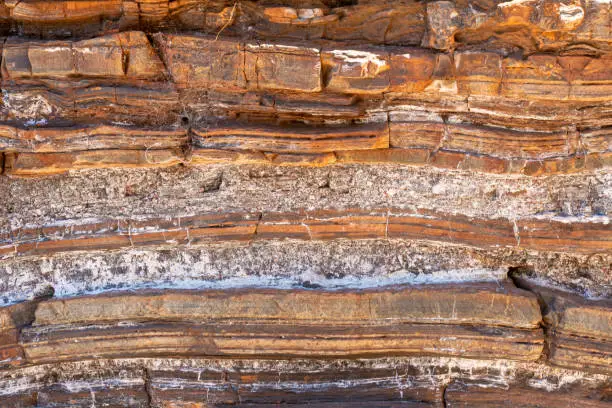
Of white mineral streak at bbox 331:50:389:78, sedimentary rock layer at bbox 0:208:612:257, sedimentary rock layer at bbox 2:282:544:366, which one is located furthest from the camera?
sedimentary rock layer at bbox 0:208:612:257

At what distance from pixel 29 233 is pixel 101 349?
0.98 m

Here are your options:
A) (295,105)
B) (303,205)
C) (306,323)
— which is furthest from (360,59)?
(306,323)

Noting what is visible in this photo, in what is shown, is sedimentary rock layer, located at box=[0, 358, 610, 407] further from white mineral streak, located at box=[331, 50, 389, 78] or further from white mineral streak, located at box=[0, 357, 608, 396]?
white mineral streak, located at box=[331, 50, 389, 78]

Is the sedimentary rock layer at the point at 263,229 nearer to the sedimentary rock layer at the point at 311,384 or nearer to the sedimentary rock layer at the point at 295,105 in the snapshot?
the sedimentary rock layer at the point at 295,105

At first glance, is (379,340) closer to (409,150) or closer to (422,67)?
(409,150)

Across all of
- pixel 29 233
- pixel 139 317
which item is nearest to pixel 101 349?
pixel 139 317

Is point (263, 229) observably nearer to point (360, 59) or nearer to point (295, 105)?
point (295, 105)

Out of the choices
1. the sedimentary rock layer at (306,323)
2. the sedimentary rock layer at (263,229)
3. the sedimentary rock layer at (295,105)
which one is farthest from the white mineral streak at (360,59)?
the sedimentary rock layer at (306,323)

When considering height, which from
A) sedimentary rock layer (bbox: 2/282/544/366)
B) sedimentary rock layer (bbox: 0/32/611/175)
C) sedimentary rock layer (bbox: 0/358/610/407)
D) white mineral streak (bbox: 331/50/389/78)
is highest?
white mineral streak (bbox: 331/50/389/78)

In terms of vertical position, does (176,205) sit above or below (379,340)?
above

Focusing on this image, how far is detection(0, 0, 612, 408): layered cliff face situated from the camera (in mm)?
3441

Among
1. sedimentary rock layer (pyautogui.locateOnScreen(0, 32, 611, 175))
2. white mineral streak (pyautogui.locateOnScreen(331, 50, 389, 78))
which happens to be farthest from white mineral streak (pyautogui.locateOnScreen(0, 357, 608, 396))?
white mineral streak (pyautogui.locateOnScreen(331, 50, 389, 78))

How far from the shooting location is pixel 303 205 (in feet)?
12.4

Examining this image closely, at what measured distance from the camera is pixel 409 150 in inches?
146
